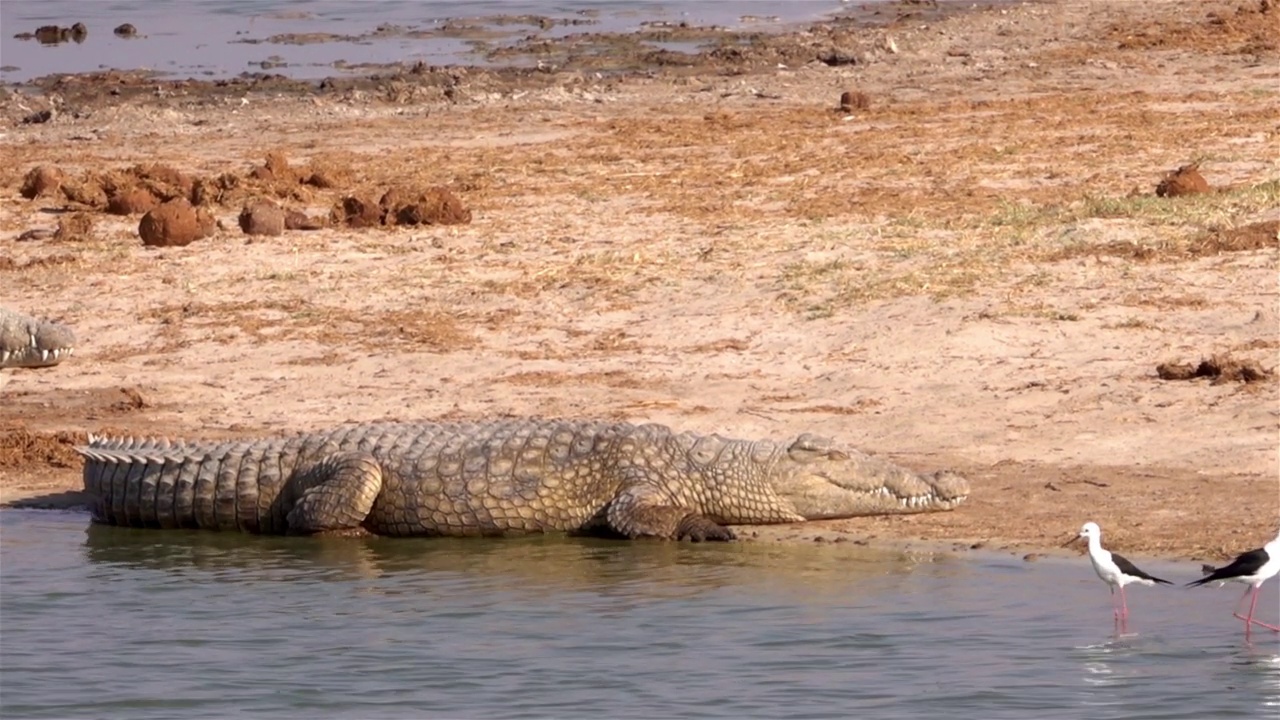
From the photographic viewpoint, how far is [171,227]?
42.9 feet

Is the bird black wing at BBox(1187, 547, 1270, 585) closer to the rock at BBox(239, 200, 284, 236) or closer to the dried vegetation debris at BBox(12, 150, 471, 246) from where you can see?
the dried vegetation debris at BBox(12, 150, 471, 246)

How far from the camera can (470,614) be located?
721 cm

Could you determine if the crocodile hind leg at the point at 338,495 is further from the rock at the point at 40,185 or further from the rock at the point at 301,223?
the rock at the point at 40,185

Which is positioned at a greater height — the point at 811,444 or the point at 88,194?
the point at 88,194

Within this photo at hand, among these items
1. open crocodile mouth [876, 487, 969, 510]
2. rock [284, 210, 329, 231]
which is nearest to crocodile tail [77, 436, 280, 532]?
open crocodile mouth [876, 487, 969, 510]

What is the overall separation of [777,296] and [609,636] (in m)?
4.42

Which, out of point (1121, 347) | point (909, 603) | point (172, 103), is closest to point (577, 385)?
point (1121, 347)

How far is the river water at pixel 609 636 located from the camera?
629cm

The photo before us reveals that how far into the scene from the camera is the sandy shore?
29.2 feet

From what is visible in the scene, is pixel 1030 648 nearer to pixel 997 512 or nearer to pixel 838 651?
pixel 838 651

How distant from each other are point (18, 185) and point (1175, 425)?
9.47 metres

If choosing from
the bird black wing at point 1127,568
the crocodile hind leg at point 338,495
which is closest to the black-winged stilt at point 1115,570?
the bird black wing at point 1127,568

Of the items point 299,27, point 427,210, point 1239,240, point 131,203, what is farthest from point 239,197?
point 299,27

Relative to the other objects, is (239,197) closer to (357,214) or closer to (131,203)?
(131,203)
